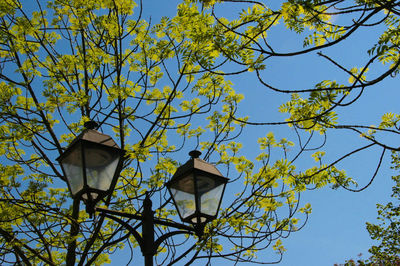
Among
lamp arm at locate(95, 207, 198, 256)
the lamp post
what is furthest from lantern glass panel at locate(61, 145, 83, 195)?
lamp arm at locate(95, 207, 198, 256)

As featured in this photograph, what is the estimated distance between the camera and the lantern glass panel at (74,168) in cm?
309

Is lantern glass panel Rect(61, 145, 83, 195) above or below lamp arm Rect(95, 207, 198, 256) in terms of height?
above

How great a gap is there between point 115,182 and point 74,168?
0.37m

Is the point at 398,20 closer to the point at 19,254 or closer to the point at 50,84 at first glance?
the point at 50,84

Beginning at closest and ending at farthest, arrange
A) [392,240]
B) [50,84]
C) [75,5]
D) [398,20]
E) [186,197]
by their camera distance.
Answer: [398,20] → [186,197] → [50,84] → [75,5] → [392,240]

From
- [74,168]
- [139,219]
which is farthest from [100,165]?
[139,219]

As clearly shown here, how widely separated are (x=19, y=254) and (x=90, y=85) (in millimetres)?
2855

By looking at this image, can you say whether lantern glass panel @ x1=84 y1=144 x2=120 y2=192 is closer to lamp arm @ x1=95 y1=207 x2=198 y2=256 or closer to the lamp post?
the lamp post

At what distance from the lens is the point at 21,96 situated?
6.07 m

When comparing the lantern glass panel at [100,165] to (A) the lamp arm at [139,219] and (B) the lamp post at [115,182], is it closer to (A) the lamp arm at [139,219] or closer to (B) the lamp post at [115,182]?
(B) the lamp post at [115,182]

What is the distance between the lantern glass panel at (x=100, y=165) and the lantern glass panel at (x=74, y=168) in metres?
0.07

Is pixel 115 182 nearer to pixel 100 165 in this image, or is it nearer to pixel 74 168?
pixel 100 165

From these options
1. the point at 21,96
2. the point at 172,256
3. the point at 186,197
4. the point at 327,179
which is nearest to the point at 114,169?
the point at 186,197

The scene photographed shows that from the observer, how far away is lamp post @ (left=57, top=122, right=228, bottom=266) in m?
3.08
